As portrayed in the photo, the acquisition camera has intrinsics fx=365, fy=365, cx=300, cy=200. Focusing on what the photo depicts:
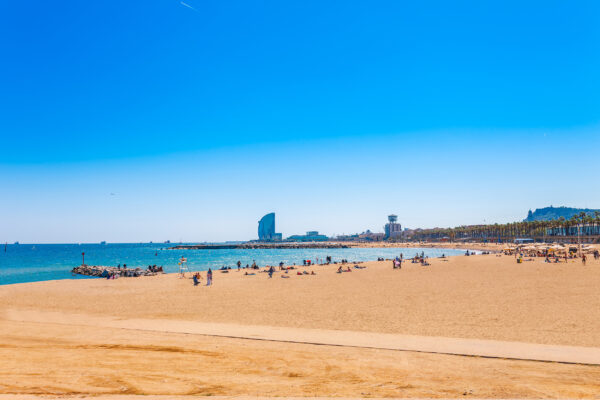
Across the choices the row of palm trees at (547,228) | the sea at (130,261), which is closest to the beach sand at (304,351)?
the sea at (130,261)

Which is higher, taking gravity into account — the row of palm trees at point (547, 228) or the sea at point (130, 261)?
the row of palm trees at point (547, 228)

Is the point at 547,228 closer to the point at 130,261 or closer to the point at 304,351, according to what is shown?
the point at 130,261

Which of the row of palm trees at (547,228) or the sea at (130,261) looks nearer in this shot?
the sea at (130,261)

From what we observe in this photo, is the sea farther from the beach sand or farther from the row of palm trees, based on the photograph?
the row of palm trees

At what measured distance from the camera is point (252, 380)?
7895 mm

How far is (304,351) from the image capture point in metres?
10.2

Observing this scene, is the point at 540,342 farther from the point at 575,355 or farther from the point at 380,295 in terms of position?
the point at 380,295

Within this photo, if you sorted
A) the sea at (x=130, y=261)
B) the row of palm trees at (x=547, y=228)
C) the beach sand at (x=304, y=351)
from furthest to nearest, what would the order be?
1. the row of palm trees at (x=547, y=228)
2. the sea at (x=130, y=261)
3. the beach sand at (x=304, y=351)

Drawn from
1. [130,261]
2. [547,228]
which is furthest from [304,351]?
[547,228]

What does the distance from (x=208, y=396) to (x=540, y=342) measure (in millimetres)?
9895

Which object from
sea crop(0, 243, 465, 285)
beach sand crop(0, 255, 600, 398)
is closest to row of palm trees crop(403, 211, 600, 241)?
sea crop(0, 243, 465, 285)

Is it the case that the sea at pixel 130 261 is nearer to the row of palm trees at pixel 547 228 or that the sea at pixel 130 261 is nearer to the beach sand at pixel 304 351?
the beach sand at pixel 304 351

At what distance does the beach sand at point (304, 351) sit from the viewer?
7.49 meters

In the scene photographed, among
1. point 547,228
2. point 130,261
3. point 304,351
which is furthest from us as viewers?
point 547,228
